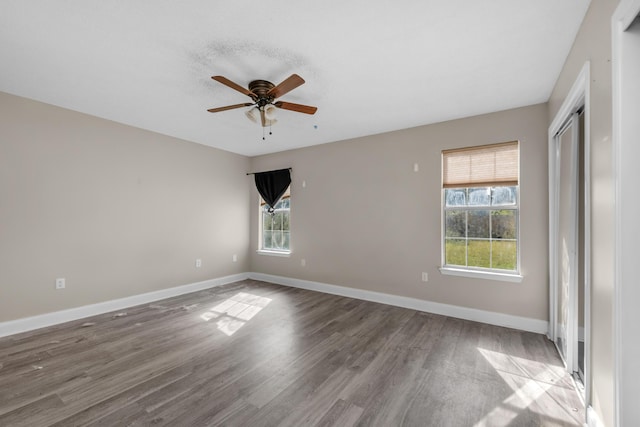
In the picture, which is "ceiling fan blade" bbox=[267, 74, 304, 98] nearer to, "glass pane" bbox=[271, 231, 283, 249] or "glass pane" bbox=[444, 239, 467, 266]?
"glass pane" bbox=[444, 239, 467, 266]

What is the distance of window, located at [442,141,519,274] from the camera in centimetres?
328

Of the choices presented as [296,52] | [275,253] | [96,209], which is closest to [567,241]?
[296,52]

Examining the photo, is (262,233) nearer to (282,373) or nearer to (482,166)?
(282,373)

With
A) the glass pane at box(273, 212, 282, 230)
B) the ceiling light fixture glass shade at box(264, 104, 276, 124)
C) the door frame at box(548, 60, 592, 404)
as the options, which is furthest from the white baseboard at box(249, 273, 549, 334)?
the ceiling light fixture glass shade at box(264, 104, 276, 124)

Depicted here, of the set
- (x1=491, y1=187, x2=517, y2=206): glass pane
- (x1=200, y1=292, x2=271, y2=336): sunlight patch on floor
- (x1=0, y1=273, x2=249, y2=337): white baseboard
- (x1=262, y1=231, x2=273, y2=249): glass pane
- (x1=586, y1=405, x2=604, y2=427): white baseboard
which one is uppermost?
(x1=491, y1=187, x2=517, y2=206): glass pane

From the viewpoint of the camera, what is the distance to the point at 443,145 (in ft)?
12.0

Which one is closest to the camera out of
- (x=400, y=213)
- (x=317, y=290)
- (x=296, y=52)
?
(x=296, y=52)

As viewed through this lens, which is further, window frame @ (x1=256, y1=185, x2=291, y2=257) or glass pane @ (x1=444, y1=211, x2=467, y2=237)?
window frame @ (x1=256, y1=185, x2=291, y2=257)

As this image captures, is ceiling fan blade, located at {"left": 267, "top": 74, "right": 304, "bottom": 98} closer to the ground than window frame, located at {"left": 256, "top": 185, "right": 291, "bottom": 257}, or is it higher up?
higher up

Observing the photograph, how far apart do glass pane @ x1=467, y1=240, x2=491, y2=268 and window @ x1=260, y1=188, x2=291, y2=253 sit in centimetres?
303

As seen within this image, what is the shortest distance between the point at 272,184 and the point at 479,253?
3.63m

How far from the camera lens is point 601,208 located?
4.87ft

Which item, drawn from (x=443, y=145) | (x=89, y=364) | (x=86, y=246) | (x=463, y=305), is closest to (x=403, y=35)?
(x=443, y=145)

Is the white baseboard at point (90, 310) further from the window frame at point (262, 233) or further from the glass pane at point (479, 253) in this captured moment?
the glass pane at point (479, 253)
